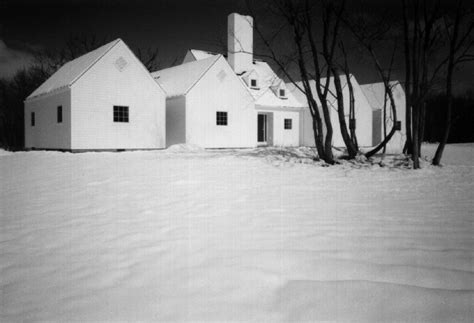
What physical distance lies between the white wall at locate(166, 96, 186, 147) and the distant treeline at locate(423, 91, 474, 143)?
36054 mm

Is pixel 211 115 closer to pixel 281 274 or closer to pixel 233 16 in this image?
pixel 233 16

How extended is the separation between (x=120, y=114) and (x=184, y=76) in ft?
17.8

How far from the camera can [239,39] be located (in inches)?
1039

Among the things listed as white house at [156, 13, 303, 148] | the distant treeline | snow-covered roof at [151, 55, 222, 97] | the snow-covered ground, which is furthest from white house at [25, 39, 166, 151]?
the distant treeline

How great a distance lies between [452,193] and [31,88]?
37566 millimetres

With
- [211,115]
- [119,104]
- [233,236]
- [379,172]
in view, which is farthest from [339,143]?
[233,236]

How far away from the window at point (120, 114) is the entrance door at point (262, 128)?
10503 mm

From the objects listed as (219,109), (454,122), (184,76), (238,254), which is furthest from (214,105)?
(454,122)

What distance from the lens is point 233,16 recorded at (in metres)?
26.0

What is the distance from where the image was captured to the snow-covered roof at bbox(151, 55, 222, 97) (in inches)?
821

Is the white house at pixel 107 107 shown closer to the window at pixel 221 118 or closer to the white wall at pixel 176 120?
the white wall at pixel 176 120

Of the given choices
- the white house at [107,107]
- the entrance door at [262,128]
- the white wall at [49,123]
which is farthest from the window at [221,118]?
the white wall at [49,123]

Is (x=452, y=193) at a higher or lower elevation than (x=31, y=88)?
lower

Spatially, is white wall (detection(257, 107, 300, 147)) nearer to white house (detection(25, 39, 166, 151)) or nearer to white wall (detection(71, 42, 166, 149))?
white wall (detection(71, 42, 166, 149))
